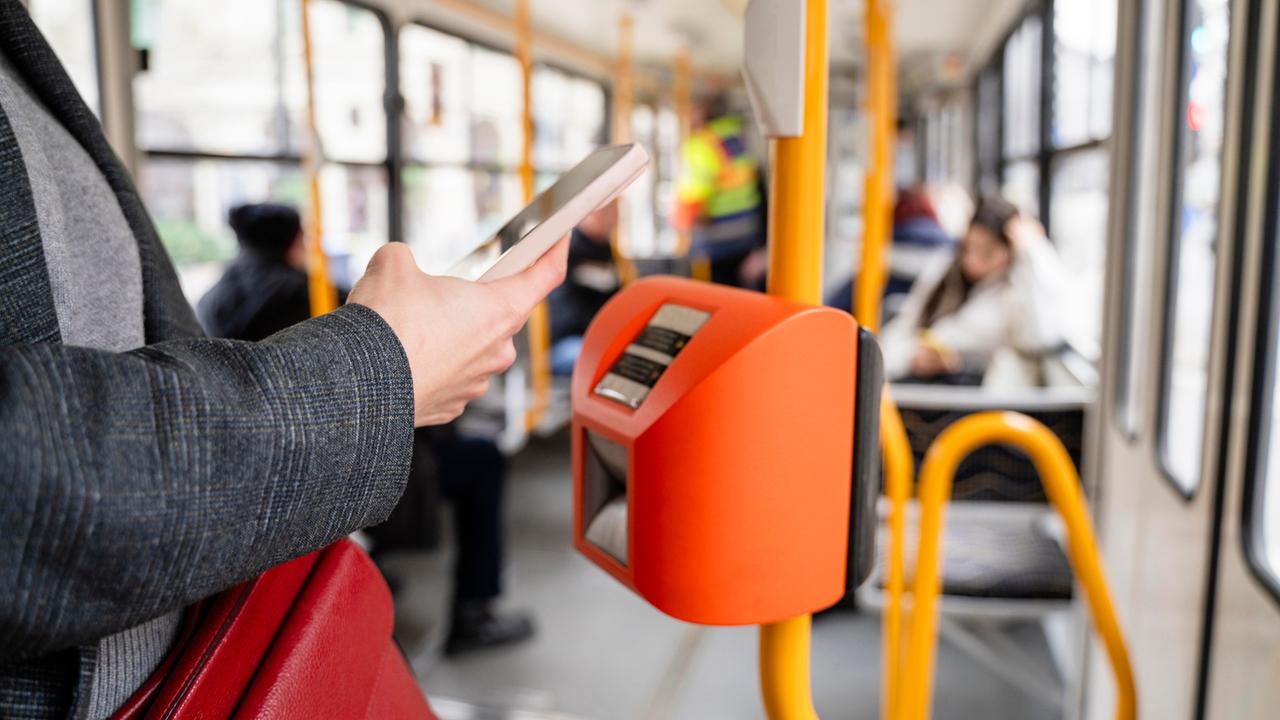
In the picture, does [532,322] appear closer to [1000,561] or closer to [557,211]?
[1000,561]

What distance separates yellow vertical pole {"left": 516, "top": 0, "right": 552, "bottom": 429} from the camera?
13.1 feet

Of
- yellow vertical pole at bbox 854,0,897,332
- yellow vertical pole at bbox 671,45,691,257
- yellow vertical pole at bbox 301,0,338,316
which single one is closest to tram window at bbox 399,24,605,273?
yellow vertical pole at bbox 671,45,691,257

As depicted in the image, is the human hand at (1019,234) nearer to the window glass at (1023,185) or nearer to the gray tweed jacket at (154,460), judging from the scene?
the window glass at (1023,185)

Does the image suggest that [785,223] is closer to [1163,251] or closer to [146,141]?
[1163,251]

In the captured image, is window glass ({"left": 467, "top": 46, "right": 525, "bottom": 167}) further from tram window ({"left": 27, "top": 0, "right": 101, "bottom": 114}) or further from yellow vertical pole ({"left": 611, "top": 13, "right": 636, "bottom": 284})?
tram window ({"left": 27, "top": 0, "right": 101, "bottom": 114})

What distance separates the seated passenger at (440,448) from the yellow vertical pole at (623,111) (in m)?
1.43

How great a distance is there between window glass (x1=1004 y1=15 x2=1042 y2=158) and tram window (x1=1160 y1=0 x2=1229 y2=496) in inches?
106

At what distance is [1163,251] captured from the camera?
2.11 m

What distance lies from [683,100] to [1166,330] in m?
5.34

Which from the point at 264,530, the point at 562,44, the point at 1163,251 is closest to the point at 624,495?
the point at 264,530

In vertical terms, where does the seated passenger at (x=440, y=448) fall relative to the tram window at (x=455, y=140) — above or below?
below

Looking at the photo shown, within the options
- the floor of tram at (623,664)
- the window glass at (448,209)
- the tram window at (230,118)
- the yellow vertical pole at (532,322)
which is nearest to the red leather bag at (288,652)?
Result: the floor of tram at (623,664)

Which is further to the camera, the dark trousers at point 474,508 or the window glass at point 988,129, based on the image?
the window glass at point 988,129

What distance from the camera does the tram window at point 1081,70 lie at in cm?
318
